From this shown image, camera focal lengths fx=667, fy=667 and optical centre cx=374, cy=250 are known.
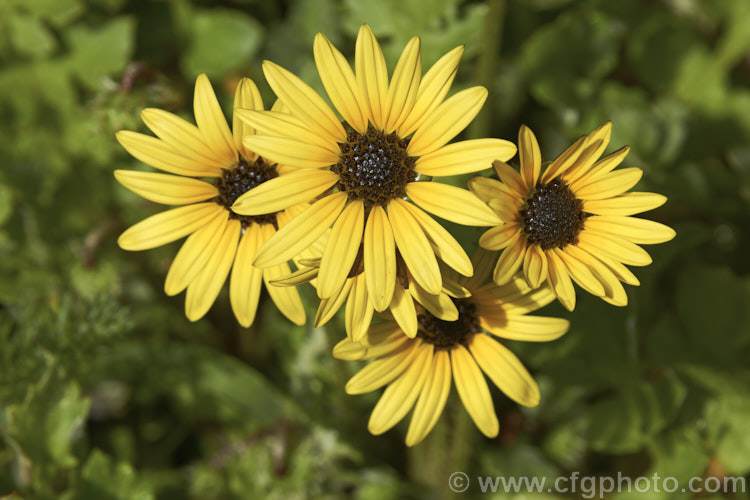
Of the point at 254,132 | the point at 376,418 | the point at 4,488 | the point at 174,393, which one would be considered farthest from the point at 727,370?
the point at 4,488

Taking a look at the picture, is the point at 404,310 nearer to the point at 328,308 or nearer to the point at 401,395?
the point at 328,308

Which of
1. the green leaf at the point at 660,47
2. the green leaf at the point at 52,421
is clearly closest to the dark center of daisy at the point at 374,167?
the green leaf at the point at 52,421

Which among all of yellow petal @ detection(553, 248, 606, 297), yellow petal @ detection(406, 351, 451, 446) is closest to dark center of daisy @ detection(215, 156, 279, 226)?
yellow petal @ detection(406, 351, 451, 446)

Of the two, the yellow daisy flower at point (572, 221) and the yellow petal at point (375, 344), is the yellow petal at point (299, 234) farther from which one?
the yellow daisy flower at point (572, 221)

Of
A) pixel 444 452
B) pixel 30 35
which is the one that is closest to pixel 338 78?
pixel 444 452

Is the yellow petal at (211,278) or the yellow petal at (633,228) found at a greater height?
the yellow petal at (633,228)

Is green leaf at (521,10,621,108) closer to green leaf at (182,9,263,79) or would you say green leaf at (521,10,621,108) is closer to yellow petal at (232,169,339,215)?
green leaf at (182,9,263,79)
